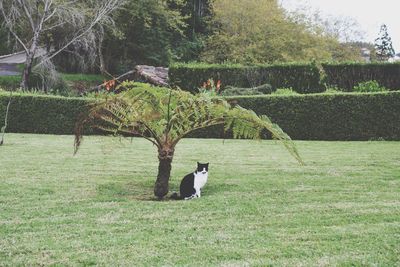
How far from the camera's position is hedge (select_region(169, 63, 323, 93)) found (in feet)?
62.0

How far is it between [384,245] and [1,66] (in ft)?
112

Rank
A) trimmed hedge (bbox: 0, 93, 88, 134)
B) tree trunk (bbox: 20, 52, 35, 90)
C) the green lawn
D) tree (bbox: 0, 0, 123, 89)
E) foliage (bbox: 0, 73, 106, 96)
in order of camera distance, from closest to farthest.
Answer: the green lawn → trimmed hedge (bbox: 0, 93, 88, 134) → tree (bbox: 0, 0, 123, 89) → tree trunk (bbox: 20, 52, 35, 90) → foliage (bbox: 0, 73, 106, 96)

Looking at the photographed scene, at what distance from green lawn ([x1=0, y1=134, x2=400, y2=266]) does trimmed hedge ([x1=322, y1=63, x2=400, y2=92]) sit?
1211 centimetres

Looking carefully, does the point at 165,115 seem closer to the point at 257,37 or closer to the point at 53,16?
the point at 53,16

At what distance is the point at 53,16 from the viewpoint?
2583 cm

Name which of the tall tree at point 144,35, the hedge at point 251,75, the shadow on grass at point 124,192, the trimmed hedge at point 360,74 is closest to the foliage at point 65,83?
the tall tree at point 144,35

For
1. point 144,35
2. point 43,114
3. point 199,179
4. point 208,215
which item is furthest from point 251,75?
point 144,35

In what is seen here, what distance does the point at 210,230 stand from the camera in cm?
414

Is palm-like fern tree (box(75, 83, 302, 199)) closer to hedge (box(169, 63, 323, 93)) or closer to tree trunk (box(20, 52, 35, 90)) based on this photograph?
hedge (box(169, 63, 323, 93))

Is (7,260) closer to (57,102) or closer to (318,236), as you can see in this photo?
Answer: (318,236)

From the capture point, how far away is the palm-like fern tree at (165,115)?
543 cm

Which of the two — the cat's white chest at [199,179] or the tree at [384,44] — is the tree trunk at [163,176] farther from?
the tree at [384,44]

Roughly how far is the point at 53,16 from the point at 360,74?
15.4 meters

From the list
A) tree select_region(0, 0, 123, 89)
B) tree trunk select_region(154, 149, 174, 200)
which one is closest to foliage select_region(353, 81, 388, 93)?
tree select_region(0, 0, 123, 89)
